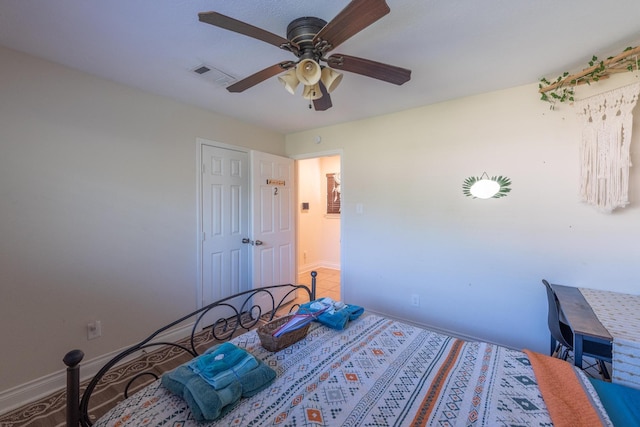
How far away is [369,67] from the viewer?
1.49 metres

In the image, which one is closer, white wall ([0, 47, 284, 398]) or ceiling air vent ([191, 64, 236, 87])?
white wall ([0, 47, 284, 398])

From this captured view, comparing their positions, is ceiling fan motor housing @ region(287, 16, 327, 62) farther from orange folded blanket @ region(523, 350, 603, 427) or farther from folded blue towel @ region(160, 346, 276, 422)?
orange folded blanket @ region(523, 350, 603, 427)

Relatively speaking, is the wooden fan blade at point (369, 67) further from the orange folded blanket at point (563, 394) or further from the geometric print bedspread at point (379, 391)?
the orange folded blanket at point (563, 394)

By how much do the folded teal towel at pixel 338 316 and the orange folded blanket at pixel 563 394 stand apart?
984mm

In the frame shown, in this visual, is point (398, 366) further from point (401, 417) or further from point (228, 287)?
point (228, 287)

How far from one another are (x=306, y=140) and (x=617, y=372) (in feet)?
11.2

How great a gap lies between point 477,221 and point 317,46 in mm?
2116

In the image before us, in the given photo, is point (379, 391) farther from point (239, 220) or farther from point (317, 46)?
point (239, 220)

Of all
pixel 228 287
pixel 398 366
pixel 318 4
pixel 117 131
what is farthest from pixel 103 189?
pixel 398 366

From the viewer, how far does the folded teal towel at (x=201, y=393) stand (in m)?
1.01

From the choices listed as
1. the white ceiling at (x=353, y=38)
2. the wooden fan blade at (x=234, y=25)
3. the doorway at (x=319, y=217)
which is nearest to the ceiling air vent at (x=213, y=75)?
the white ceiling at (x=353, y=38)

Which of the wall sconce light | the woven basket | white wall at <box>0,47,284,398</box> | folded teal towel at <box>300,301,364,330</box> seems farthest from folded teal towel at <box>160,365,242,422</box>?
the wall sconce light

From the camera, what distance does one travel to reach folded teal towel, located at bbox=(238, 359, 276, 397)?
1147mm

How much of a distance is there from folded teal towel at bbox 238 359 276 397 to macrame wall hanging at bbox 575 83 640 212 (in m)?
2.53
